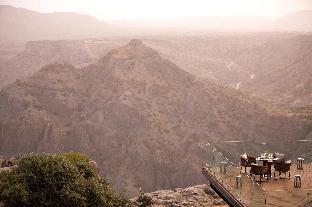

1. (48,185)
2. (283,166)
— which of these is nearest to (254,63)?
(283,166)

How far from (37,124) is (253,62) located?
209 ft

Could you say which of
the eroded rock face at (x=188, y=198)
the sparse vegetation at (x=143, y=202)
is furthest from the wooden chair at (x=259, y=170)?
the eroded rock face at (x=188, y=198)

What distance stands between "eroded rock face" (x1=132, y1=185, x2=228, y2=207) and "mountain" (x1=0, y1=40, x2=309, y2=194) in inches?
663

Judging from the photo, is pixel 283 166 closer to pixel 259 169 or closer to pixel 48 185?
pixel 259 169

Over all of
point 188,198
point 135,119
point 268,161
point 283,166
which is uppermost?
point 268,161

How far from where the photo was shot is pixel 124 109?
52.5 m

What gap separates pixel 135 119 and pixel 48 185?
36906 mm

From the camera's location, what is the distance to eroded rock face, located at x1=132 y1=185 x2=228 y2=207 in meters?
22.9

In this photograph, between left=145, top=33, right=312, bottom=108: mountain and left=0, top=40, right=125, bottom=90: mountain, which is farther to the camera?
left=0, top=40, right=125, bottom=90: mountain

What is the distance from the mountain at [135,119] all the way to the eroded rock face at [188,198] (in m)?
16.8

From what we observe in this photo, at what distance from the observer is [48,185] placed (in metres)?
14.8

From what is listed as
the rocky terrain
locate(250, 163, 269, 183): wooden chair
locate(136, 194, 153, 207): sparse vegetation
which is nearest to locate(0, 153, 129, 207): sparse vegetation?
locate(136, 194, 153, 207): sparse vegetation

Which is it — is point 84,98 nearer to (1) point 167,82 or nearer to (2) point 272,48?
(1) point 167,82

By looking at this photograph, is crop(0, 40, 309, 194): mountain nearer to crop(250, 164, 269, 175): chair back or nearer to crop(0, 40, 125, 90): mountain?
crop(250, 164, 269, 175): chair back
